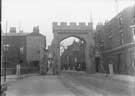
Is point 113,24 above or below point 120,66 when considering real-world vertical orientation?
above

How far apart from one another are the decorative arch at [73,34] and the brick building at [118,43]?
2927mm

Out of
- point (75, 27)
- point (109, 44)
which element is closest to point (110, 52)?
point (109, 44)

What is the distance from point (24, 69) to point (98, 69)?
1580 centimetres

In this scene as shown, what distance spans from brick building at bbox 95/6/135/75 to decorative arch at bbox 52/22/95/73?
2927mm

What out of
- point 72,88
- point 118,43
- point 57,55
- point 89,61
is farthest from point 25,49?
point 72,88

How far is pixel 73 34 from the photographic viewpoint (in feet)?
132

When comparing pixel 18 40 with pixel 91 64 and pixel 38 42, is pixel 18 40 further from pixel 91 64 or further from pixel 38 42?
pixel 91 64

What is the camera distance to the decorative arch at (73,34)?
3909cm

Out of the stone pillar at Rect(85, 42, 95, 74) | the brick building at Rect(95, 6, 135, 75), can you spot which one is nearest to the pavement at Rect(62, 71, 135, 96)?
the brick building at Rect(95, 6, 135, 75)

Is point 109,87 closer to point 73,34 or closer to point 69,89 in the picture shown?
point 69,89

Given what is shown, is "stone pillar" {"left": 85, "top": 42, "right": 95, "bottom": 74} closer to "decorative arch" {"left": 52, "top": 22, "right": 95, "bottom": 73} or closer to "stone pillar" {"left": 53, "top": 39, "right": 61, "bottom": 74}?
"decorative arch" {"left": 52, "top": 22, "right": 95, "bottom": 73}

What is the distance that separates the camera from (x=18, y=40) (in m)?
35.2

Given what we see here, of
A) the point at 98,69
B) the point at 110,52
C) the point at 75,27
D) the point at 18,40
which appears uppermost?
the point at 75,27

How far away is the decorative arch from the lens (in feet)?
128
